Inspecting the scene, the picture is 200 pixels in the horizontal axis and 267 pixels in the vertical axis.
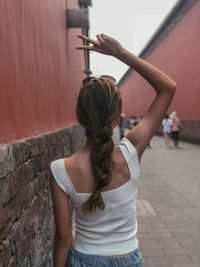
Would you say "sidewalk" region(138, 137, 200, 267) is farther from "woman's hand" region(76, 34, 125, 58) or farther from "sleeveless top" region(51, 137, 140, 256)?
"woman's hand" region(76, 34, 125, 58)

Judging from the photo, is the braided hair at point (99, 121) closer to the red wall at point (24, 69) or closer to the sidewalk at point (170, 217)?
the red wall at point (24, 69)

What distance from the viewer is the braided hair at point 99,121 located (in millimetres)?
1917

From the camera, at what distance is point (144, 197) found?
852 cm

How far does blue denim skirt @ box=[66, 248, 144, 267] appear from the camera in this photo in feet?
6.45

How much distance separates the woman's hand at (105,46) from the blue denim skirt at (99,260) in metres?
0.76

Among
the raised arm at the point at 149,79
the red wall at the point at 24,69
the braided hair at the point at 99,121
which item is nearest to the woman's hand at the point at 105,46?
the raised arm at the point at 149,79

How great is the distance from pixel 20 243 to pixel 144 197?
5643 mm

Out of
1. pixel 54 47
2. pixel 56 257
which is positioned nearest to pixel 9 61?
pixel 56 257

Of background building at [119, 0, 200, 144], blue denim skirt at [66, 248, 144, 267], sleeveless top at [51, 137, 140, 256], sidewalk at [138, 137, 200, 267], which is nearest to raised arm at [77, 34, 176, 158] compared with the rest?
sleeveless top at [51, 137, 140, 256]

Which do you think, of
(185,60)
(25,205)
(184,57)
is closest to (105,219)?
(25,205)

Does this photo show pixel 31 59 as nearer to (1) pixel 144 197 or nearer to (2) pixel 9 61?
(2) pixel 9 61

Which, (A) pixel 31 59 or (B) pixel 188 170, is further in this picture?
(B) pixel 188 170

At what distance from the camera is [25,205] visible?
10.7ft

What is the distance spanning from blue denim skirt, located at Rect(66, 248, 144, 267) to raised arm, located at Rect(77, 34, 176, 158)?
0.39m
